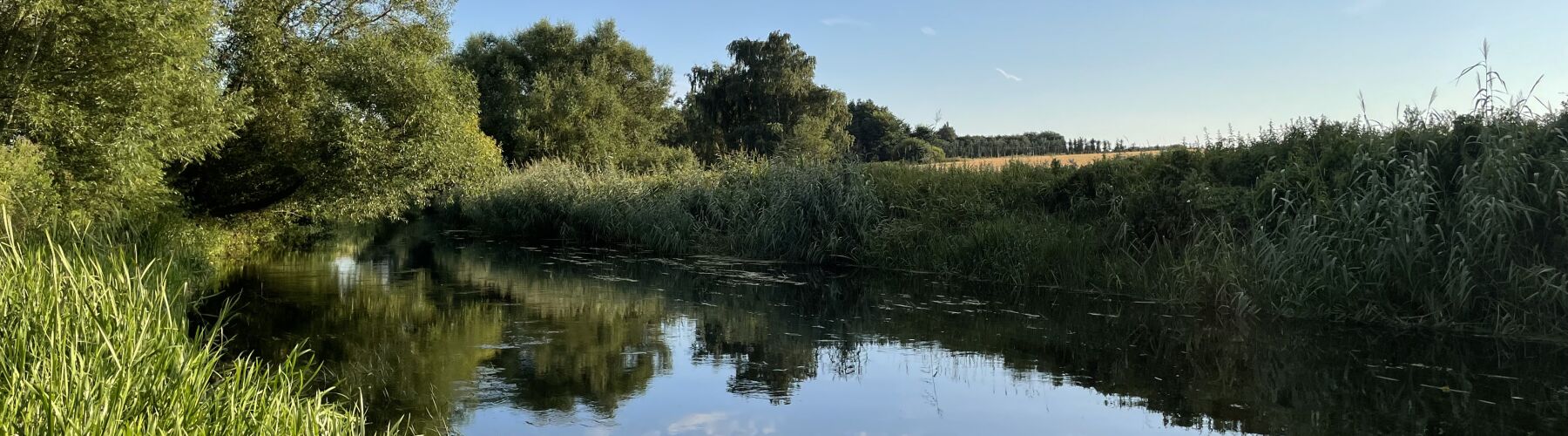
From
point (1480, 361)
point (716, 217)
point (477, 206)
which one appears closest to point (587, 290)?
point (716, 217)

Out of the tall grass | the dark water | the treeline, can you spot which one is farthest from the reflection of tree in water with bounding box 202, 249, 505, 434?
the treeline

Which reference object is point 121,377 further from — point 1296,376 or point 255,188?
point 255,188

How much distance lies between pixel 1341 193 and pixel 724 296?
7.21 meters

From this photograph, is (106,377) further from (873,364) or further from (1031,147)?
(1031,147)

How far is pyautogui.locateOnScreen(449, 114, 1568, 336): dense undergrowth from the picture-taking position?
8.89 meters

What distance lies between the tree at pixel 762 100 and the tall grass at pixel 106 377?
46.6m

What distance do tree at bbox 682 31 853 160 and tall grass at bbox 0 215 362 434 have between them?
1833 inches

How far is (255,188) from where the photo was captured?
18172 millimetres

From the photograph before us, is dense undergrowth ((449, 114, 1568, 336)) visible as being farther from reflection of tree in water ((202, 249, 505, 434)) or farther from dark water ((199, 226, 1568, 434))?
reflection of tree in water ((202, 249, 505, 434))

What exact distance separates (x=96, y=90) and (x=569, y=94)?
31821mm

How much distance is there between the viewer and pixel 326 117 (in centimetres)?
1694

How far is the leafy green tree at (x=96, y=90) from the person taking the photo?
11016mm

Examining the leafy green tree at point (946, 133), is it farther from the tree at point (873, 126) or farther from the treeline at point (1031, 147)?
the treeline at point (1031, 147)

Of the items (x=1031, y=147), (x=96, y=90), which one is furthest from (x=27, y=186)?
(x=1031, y=147)
